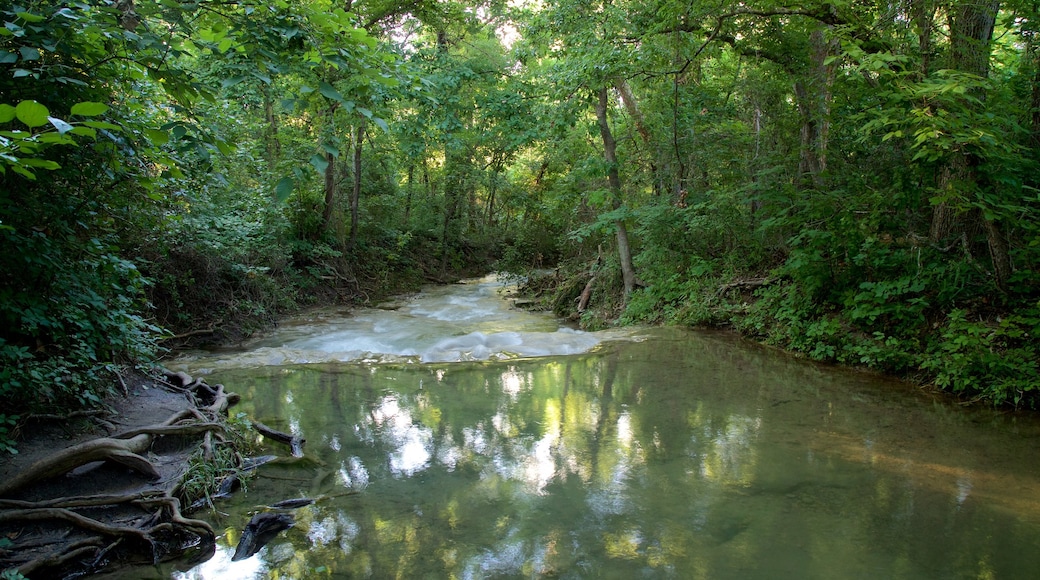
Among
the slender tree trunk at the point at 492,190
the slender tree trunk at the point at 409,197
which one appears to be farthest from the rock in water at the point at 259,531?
the slender tree trunk at the point at 409,197

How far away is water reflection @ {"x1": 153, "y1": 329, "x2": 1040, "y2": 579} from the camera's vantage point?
3.60 metres

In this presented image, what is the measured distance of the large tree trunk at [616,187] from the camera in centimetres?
1269

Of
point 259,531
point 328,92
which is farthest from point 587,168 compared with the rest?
point 328,92

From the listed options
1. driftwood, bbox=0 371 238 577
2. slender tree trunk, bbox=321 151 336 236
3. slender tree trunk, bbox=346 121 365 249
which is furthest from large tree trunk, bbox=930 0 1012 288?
slender tree trunk, bbox=321 151 336 236

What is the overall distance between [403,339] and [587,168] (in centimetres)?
516

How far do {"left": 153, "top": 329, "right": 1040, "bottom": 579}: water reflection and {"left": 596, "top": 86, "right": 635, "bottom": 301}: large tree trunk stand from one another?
5.72 metres

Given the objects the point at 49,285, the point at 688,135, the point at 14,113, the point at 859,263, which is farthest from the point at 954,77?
the point at 49,285

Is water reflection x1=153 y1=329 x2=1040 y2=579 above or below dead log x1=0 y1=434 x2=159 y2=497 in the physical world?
below

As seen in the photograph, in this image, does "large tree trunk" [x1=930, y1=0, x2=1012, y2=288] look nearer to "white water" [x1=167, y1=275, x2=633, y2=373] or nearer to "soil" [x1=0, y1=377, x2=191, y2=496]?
"white water" [x1=167, y1=275, x2=633, y2=373]

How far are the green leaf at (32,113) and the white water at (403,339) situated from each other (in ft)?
23.6

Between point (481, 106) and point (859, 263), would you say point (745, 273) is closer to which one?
point (859, 263)

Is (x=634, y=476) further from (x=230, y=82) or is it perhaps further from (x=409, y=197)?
(x=409, y=197)

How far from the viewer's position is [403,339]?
10.9m

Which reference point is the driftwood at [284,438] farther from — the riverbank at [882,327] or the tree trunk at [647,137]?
the tree trunk at [647,137]
